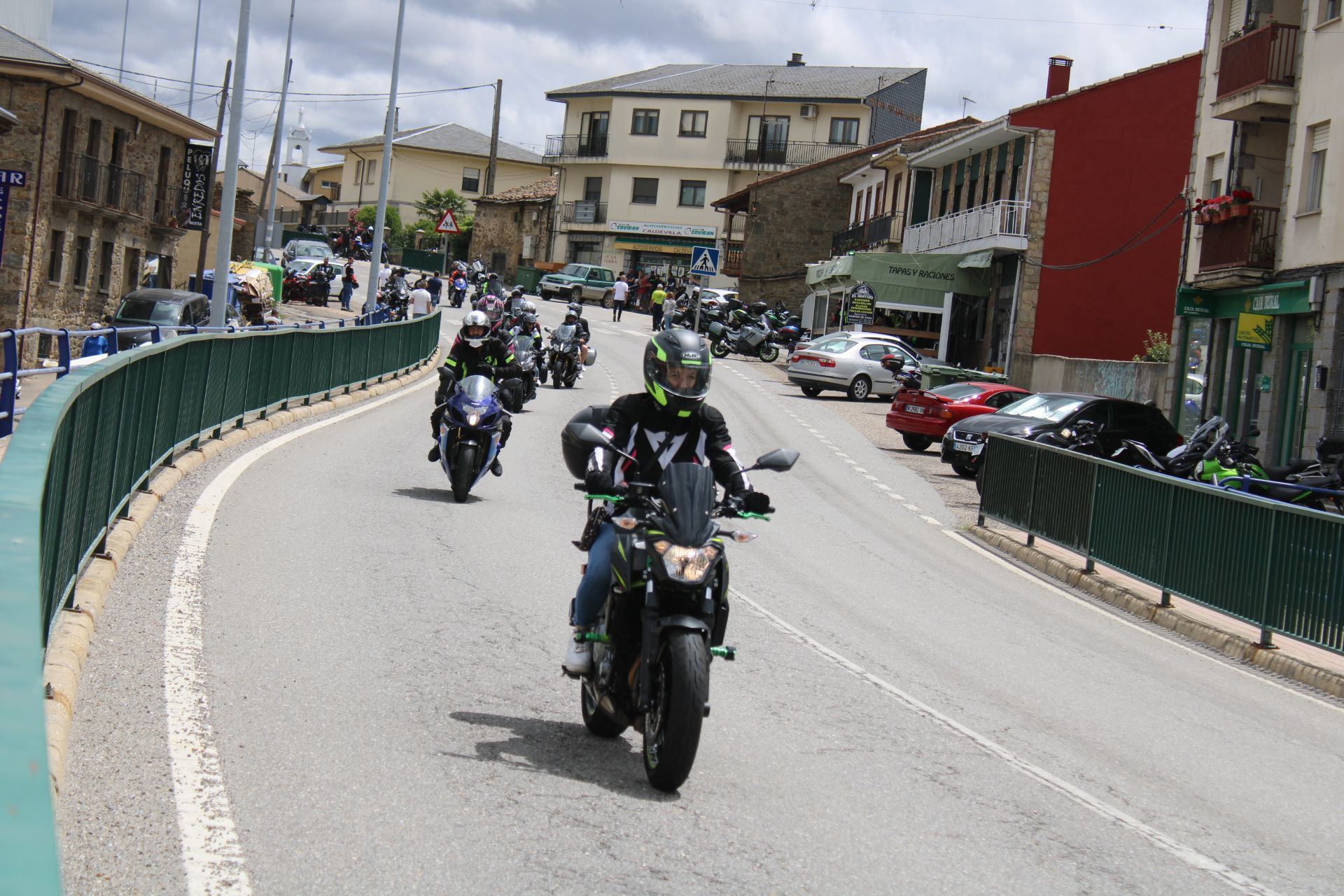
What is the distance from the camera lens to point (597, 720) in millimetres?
6500

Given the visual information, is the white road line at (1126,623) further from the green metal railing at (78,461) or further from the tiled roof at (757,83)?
the tiled roof at (757,83)

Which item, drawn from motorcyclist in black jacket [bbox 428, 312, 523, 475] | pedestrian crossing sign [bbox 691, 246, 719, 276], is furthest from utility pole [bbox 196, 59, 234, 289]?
motorcyclist in black jacket [bbox 428, 312, 523, 475]

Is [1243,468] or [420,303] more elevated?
[420,303]

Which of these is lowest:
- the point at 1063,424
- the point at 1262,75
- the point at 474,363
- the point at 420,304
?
the point at 474,363

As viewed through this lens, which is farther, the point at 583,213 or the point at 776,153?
the point at 583,213

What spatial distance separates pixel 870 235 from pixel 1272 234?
32496 mm

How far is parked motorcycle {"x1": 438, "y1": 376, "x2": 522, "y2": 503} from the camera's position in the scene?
555 inches

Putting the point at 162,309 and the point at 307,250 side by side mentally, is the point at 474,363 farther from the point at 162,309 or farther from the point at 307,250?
the point at 307,250

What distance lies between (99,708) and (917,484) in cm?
1763

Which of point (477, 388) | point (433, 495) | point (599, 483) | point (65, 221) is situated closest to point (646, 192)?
point (65, 221)

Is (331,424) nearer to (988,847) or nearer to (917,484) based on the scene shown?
(917,484)

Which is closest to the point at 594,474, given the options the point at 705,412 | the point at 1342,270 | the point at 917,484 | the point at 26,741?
the point at 705,412

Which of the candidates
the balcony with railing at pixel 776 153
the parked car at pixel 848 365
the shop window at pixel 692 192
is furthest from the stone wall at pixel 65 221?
the balcony with railing at pixel 776 153

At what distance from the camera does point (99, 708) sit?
618 cm
